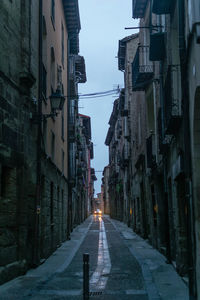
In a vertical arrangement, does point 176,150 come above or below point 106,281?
above

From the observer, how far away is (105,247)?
1825 cm

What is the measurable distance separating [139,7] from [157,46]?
747cm

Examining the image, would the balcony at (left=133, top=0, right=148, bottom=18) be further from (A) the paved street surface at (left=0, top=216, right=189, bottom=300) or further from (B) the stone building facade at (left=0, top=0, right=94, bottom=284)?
(A) the paved street surface at (left=0, top=216, right=189, bottom=300)

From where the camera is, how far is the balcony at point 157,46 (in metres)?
12.6

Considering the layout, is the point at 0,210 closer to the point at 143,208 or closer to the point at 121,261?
the point at 121,261

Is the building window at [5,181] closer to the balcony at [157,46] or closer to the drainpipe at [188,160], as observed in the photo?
the drainpipe at [188,160]

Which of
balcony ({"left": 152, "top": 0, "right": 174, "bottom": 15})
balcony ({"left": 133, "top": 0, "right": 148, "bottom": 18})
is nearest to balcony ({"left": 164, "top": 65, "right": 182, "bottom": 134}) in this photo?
balcony ({"left": 152, "top": 0, "right": 174, "bottom": 15})

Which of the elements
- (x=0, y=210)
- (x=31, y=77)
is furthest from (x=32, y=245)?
(x=31, y=77)

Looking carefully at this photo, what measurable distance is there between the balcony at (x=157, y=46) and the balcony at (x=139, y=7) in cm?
671

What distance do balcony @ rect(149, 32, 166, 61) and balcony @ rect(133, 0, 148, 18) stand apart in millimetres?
6712

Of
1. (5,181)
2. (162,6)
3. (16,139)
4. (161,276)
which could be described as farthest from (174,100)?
(5,181)

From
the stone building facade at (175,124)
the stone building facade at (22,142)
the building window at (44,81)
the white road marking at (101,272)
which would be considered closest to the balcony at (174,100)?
the stone building facade at (175,124)

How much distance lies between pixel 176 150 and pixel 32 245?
5115 mm

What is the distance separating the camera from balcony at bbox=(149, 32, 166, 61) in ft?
41.4
